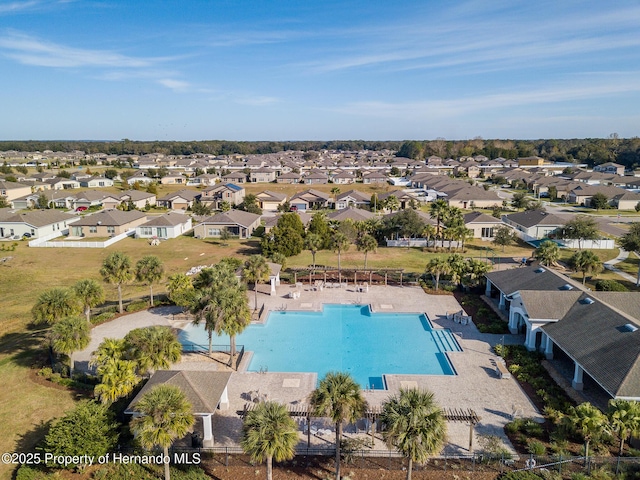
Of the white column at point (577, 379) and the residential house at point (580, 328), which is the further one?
the white column at point (577, 379)

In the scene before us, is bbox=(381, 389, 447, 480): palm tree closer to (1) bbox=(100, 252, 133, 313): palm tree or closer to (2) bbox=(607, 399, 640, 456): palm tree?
(2) bbox=(607, 399, 640, 456): palm tree

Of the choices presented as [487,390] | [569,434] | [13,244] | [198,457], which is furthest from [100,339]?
[13,244]

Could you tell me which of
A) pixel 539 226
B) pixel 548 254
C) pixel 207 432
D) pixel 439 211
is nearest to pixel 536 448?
pixel 207 432

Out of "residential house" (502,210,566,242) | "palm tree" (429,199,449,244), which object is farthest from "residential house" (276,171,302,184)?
"residential house" (502,210,566,242)

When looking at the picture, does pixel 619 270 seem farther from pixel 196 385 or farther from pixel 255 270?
pixel 196 385

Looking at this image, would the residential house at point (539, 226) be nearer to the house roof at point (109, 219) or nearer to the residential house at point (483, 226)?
the residential house at point (483, 226)

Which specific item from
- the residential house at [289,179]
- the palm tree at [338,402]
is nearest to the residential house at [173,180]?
the residential house at [289,179]
